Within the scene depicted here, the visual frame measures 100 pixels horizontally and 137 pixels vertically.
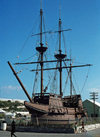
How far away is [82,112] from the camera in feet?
132

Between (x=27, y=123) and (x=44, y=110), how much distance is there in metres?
3.96

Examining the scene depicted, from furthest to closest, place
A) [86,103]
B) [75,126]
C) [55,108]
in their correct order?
→ [86,103] → [55,108] → [75,126]

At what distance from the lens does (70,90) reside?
4806 cm

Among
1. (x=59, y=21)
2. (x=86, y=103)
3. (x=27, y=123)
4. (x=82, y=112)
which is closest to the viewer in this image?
(x=27, y=123)

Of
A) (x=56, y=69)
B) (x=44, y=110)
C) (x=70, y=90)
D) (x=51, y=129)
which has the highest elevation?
(x=56, y=69)

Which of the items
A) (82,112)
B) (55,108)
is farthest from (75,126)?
(82,112)

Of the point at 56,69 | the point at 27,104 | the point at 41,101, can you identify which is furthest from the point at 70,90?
the point at 27,104

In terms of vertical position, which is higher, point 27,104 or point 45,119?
point 27,104

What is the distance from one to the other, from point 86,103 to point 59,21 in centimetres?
2909

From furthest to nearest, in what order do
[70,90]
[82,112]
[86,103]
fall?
[86,103], [70,90], [82,112]

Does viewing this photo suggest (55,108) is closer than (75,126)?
No

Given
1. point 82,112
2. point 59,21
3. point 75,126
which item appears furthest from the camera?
point 59,21

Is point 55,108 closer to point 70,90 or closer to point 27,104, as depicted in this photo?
point 27,104

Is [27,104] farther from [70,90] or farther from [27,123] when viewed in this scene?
[70,90]
